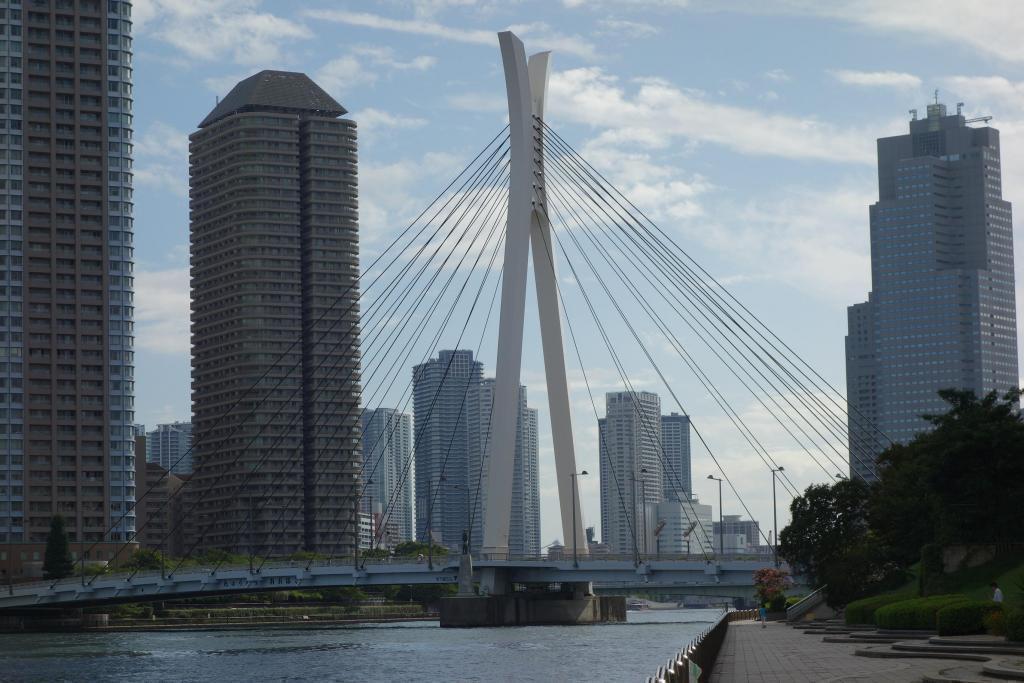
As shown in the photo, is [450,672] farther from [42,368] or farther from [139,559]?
[42,368]

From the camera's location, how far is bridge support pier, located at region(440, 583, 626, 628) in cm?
10125

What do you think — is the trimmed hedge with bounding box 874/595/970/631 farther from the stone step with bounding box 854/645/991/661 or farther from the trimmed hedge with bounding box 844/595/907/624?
the trimmed hedge with bounding box 844/595/907/624

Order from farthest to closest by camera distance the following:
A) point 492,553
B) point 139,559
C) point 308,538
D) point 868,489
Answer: point 308,538 < point 139,559 < point 492,553 < point 868,489

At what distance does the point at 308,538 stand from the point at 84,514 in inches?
1921

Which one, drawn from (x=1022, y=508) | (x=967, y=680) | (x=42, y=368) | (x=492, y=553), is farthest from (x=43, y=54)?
(x=967, y=680)

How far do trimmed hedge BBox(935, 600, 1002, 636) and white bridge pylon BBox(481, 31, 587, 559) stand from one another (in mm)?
43197

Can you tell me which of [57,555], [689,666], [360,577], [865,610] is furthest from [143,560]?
[689,666]

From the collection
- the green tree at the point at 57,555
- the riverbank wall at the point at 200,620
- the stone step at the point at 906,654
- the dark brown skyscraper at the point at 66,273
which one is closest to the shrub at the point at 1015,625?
the stone step at the point at 906,654

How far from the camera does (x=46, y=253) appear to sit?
157500 mm

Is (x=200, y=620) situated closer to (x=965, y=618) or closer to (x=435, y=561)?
(x=435, y=561)

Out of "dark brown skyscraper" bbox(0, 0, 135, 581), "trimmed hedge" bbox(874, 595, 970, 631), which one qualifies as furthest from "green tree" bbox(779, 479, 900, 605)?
"dark brown skyscraper" bbox(0, 0, 135, 581)

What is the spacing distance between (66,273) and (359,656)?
315 feet

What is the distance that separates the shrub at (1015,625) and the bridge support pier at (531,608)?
222 feet

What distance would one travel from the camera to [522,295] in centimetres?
8175
